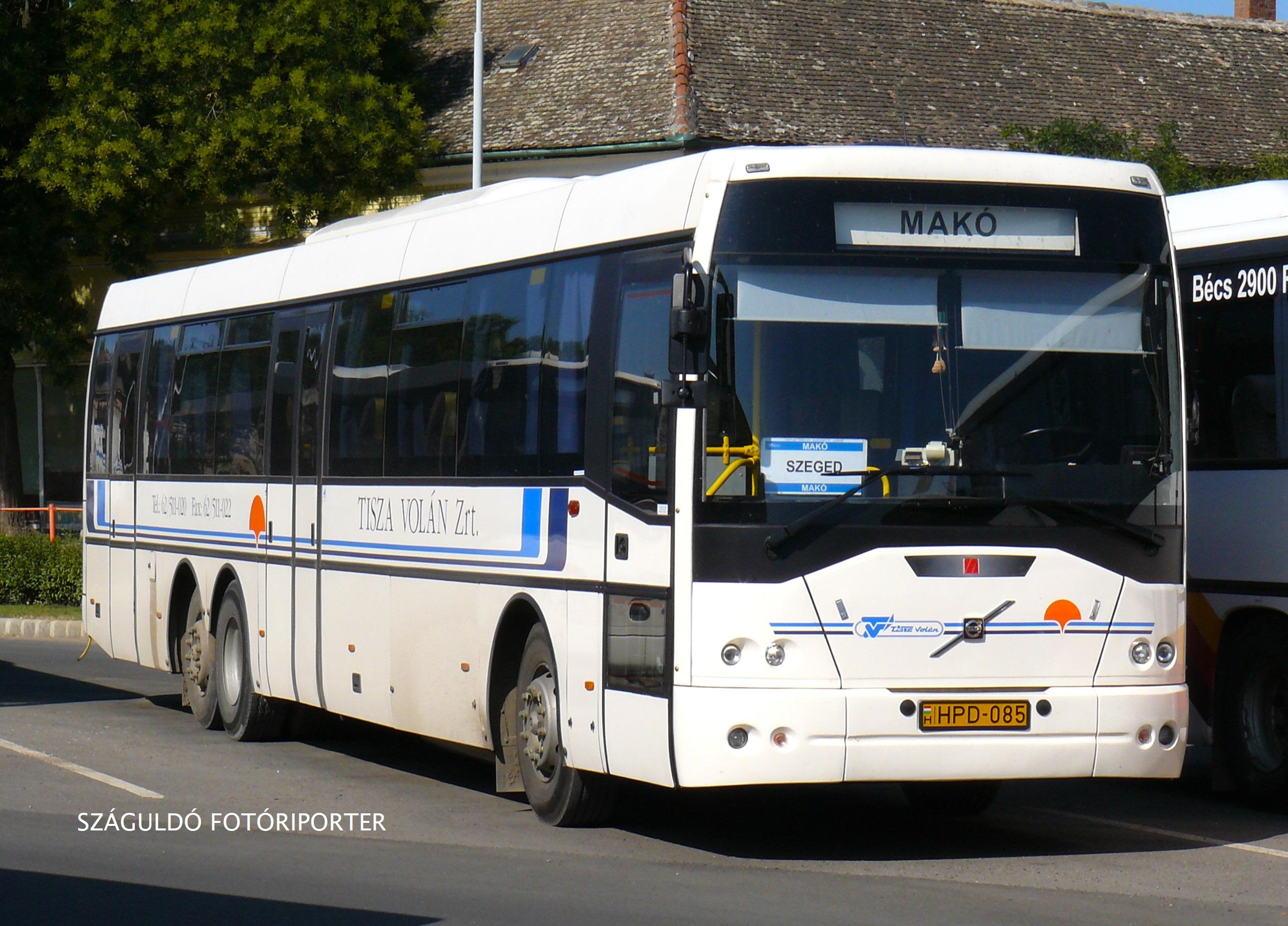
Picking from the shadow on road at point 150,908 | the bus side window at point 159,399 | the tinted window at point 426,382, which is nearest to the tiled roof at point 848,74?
the bus side window at point 159,399

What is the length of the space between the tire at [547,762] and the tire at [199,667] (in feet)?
16.6

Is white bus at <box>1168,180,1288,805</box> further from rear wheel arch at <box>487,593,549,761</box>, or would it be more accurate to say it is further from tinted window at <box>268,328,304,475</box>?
tinted window at <box>268,328,304,475</box>

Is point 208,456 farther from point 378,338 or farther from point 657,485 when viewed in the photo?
point 657,485

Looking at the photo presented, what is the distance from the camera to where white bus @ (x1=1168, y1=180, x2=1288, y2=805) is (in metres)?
11.0

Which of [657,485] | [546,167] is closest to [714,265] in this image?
[657,485]

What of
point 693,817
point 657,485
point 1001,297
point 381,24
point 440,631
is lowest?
point 693,817

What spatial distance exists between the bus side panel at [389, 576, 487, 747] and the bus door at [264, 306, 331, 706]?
139 cm

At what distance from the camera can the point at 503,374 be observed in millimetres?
10859

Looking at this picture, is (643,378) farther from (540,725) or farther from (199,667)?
(199,667)

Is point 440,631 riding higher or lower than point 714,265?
lower

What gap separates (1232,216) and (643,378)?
417 cm

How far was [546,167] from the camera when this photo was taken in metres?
33.5

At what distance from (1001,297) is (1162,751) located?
220 centimetres

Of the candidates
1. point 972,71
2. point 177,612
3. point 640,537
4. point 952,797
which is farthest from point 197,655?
point 972,71
